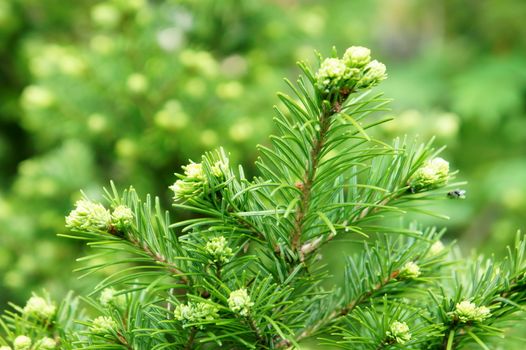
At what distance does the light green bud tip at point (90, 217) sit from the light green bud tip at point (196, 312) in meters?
0.10

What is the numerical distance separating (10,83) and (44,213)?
86 cm

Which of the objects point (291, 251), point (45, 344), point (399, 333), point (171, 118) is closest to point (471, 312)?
point (399, 333)

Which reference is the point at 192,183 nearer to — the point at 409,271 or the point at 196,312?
the point at 196,312

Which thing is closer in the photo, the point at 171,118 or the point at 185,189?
the point at 185,189

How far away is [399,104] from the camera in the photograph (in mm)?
2686

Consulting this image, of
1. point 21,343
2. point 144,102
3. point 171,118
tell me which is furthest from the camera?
point 144,102

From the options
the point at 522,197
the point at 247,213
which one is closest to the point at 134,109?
the point at 247,213

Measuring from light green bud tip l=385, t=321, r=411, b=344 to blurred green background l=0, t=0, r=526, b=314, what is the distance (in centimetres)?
83

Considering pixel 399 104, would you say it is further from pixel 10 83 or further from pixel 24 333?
pixel 24 333

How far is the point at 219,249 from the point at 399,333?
0.18m

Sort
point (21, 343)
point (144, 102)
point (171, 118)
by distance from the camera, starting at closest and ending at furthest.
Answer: point (21, 343), point (171, 118), point (144, 102)

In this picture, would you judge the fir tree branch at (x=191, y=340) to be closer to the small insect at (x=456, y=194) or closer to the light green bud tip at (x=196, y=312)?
the light green bud tip at (x=196, y=312)

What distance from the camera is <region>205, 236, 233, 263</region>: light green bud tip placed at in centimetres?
46

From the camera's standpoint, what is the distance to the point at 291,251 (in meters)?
0.51
